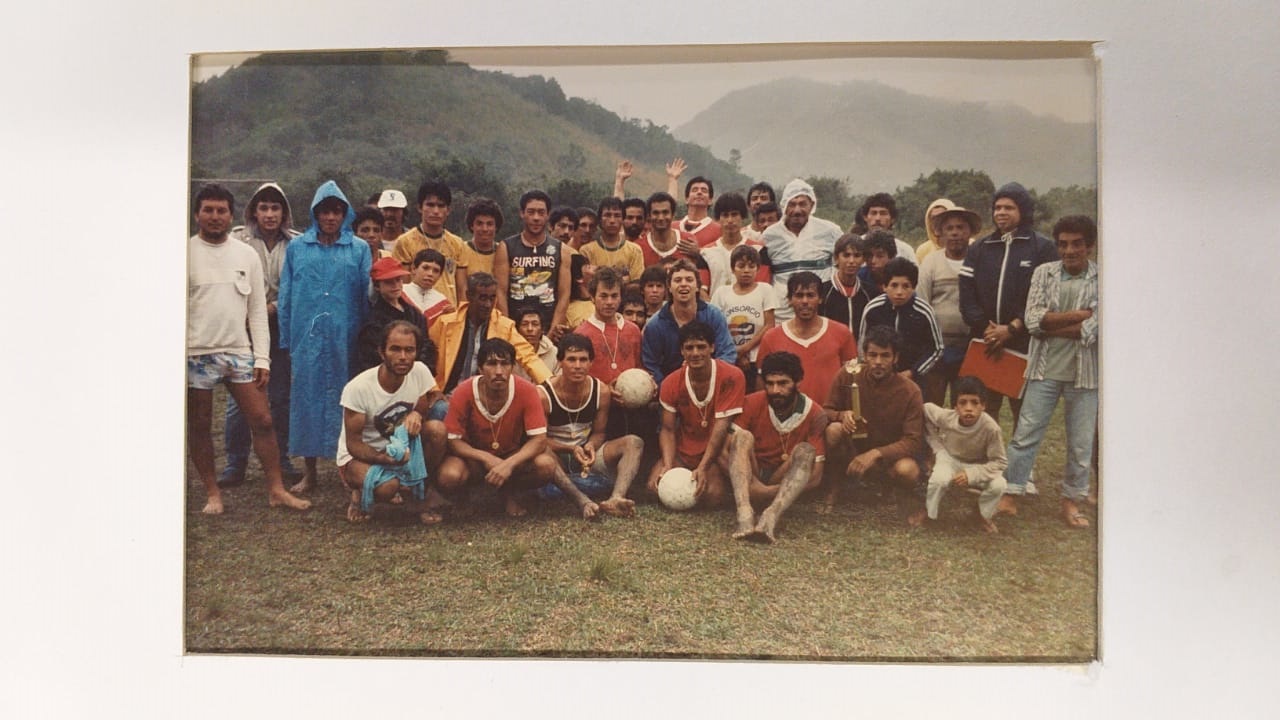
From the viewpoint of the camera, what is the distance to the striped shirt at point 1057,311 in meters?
2.82

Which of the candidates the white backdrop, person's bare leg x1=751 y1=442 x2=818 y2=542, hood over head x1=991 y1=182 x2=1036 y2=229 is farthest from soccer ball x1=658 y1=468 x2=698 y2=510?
hood over head x1=991 y1=182 x2=1036 y2=229

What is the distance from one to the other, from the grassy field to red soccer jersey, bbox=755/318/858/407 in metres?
0.42

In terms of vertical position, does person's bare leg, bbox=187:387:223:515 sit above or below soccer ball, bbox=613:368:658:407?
below

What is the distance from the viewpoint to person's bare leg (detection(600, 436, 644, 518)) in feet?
9.65

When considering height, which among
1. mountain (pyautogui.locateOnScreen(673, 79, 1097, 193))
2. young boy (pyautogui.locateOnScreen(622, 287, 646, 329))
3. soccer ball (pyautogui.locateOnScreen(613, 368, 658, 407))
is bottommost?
soccer ball (pyautogui.locateOnScreen(613, 368, 658, 407))

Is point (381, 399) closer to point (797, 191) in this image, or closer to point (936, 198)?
point (797, 191)

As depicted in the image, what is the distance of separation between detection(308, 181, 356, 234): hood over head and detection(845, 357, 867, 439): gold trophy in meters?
1.89

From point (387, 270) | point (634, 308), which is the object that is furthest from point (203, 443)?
point (634, 308)

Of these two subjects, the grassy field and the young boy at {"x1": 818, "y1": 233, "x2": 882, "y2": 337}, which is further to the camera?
the young boy at {"x1": 818, "y1": 233, "x2": 882, "y2": 337}

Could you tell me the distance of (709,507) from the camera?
9.58 feet

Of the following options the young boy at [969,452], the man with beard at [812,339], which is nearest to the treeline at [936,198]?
the man with beard at [812,339]

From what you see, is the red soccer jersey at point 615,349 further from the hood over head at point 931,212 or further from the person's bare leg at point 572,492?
the hood over head at point 931,212

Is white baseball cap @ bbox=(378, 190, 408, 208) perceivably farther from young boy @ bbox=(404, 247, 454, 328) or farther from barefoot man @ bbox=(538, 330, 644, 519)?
barefoot man @ bbox=(538, 330, 644, 519)
